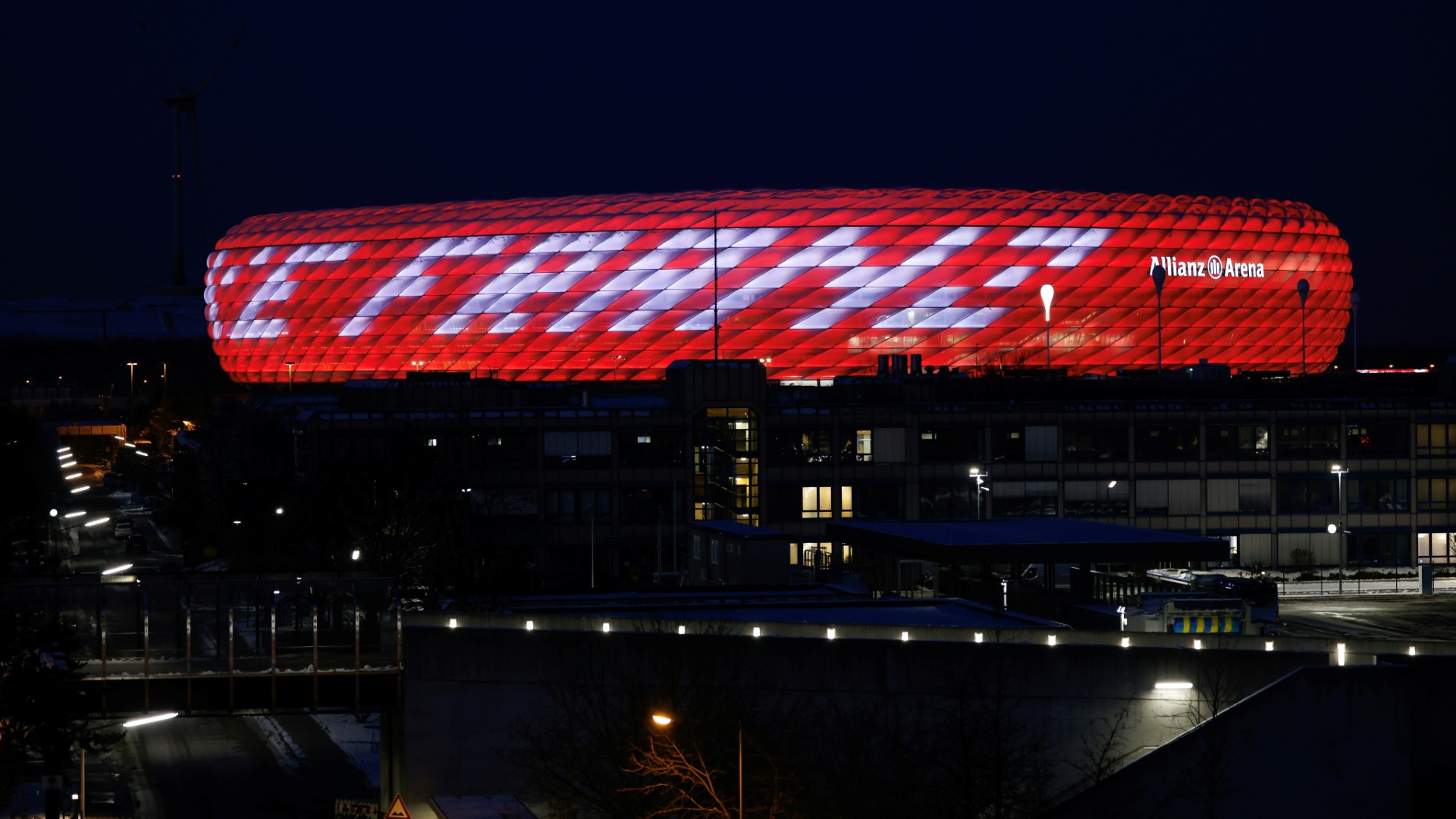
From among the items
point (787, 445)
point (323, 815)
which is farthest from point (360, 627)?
point (787, 445)

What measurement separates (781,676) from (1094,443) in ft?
135

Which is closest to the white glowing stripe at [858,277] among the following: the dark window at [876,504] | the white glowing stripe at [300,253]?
the white glowing stripe at [300,253]

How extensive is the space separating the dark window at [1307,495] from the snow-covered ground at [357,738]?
131 feet

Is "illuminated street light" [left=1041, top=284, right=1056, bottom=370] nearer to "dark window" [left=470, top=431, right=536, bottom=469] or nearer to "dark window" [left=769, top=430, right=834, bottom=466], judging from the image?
"dark window" [left=769, top=430, right=834, bottom=466]

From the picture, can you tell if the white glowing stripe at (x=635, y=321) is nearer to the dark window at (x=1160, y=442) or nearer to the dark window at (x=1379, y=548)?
the dark window at (x=1160, y=442)

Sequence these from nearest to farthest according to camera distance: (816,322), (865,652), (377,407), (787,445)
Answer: (865,652) < (787,445) < (377,407) < (816,322)

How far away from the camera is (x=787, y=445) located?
64.6 metres

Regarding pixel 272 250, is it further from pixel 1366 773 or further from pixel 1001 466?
pixel 1366 773

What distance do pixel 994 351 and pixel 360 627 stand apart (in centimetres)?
8889

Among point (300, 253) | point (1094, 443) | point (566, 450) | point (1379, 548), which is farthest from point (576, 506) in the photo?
point (300, 253)

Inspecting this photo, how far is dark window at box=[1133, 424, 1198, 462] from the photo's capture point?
219 feet

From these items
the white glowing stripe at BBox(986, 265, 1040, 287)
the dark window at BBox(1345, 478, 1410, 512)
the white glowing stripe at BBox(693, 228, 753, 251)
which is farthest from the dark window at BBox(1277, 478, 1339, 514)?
the white glowing stripe at BBox(693, 228, 753, 251)

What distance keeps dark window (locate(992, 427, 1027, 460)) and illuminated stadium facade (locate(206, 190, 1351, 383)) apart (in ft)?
142

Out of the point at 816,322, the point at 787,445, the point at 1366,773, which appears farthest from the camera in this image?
the point at 816,322
